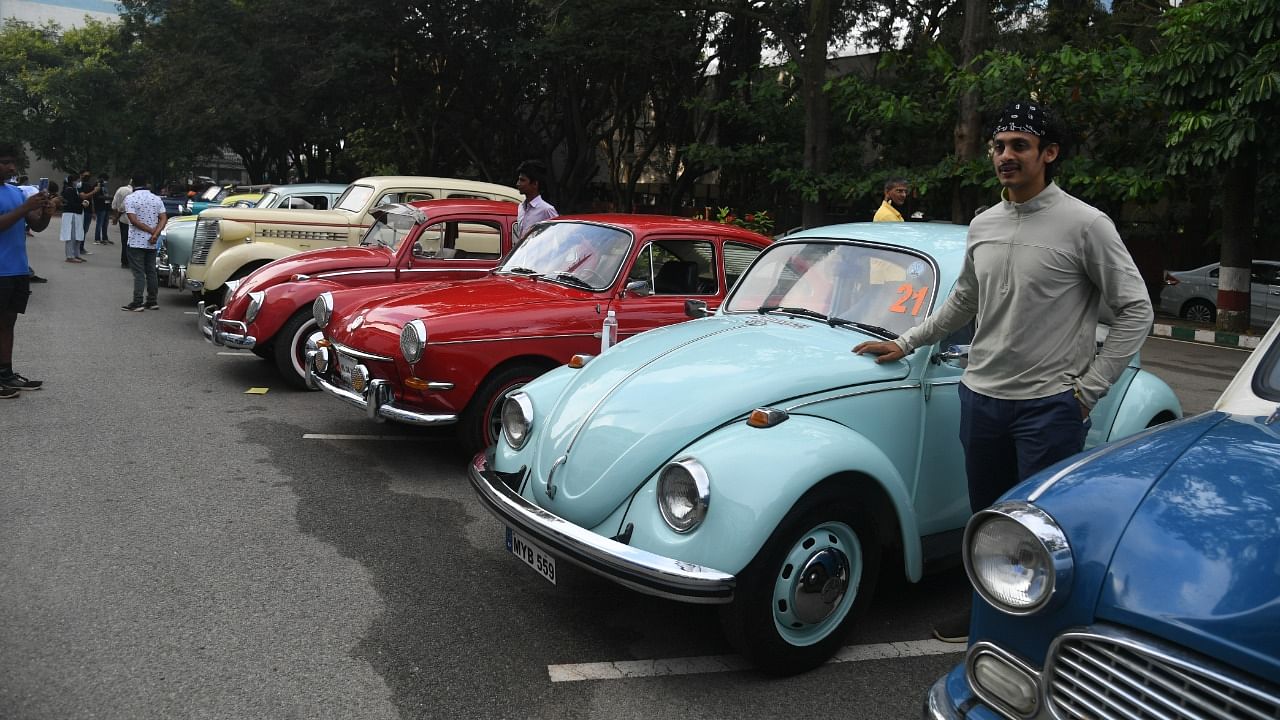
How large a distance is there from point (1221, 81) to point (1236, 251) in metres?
3.56

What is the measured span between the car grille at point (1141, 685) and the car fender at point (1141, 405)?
289 centimetres

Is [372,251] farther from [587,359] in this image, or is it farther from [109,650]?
[109,650]

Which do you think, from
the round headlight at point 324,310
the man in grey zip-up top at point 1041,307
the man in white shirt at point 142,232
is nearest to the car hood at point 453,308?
the round headlight at point 324,310

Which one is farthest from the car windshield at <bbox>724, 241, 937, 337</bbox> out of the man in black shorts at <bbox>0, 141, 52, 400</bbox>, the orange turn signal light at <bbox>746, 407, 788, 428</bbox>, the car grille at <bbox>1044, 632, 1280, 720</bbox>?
the man in black shorts at <bbox>0, 141, 52, 400</bbox>

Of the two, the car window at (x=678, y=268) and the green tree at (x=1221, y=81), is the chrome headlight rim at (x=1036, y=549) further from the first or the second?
the green tree at (x=1221, y=81)

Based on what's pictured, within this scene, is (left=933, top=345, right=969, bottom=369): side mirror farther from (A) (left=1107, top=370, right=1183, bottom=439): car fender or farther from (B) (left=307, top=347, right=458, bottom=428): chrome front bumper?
(B) (left=307, top=347, right=458, bottom=428): chrome front bumper

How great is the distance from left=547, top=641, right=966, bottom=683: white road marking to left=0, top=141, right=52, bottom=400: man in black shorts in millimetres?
5955

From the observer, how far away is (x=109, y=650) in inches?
147

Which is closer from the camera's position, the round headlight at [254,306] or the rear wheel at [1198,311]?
the round headlight at [254,306]

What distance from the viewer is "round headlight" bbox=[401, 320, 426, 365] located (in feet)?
19.9

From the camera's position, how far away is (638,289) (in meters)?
6.48

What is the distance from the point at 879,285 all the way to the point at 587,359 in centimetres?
148

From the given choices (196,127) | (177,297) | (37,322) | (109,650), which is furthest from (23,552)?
(196,127)

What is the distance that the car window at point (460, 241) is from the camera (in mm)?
8984
